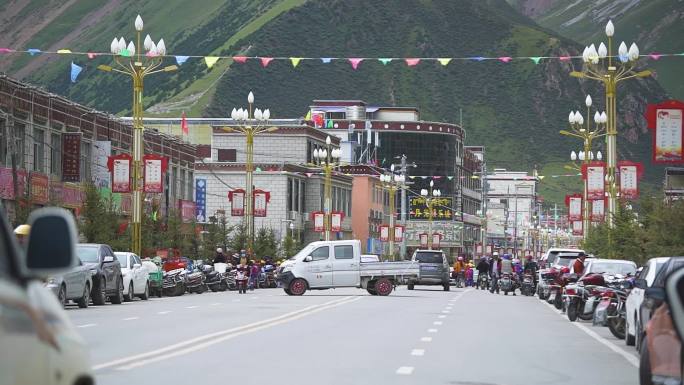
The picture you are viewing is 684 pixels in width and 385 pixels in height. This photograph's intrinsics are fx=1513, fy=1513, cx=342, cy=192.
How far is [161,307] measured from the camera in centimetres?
3722

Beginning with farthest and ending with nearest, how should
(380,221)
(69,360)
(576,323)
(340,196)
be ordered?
(380,221)
(340,196)
(576,323)
(69,360)

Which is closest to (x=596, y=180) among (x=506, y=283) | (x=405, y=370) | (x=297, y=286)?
(x=506, y=283)

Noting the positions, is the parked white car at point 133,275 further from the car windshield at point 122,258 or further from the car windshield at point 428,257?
the car windshield at point 428,257

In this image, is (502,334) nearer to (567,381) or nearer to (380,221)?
(567,381)

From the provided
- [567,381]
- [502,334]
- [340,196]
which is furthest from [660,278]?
[340,196]

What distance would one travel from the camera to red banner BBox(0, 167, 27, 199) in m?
52.6

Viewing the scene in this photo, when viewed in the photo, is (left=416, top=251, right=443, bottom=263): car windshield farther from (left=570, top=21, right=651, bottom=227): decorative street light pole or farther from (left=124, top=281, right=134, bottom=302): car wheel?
(left=124, top=281, right=134, bottom=302): car wheel

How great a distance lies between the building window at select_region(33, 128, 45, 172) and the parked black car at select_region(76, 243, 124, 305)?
18610mm

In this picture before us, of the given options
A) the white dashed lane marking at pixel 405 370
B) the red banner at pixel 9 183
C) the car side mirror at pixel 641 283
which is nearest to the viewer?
the white dashed lane marking at pixel 405 370

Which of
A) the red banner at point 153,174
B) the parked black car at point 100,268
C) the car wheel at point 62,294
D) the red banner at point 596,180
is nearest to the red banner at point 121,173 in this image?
the red banner at point 153,174

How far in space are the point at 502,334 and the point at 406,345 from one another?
457 cm

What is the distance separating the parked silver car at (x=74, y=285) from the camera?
108 feet

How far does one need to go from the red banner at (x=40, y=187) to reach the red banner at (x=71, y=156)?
8.03ft

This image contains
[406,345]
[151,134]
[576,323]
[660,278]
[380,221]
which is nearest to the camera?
[660,278]
